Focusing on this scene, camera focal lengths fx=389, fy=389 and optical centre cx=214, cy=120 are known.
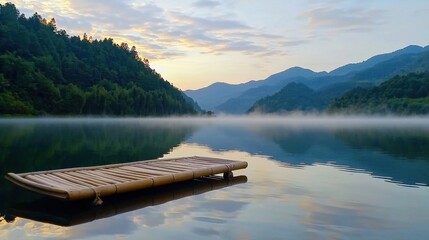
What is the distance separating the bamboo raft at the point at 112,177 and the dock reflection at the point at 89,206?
1.34ft

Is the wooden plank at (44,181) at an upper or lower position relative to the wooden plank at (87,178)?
upper

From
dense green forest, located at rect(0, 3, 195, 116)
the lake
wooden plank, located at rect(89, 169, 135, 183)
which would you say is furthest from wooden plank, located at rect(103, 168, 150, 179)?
dense green forest, located at rect(0, 3, 195, 116)

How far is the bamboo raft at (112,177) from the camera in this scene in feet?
44.0

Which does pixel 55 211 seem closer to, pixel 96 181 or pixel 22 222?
pixel 22 222

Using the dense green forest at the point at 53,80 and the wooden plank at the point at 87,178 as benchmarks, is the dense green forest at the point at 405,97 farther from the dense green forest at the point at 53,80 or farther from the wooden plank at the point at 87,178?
the wooden plank at the point at 87,178

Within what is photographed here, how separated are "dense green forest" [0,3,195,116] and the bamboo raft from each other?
361ft

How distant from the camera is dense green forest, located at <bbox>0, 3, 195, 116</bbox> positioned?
12995 cm

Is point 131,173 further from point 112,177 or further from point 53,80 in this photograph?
point 53,80

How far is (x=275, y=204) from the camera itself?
14.6 m

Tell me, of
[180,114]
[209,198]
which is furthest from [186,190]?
[180,114]

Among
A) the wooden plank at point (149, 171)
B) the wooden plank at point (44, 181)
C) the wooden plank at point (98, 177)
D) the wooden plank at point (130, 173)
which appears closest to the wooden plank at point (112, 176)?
the wooden plank at point (98, 177)

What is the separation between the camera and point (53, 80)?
153250mm

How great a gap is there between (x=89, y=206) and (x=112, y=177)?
2.63 metres

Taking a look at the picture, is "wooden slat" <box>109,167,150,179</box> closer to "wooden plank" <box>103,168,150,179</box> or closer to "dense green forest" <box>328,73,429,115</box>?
"wooden plank" <box>103,168,150,179</box>
